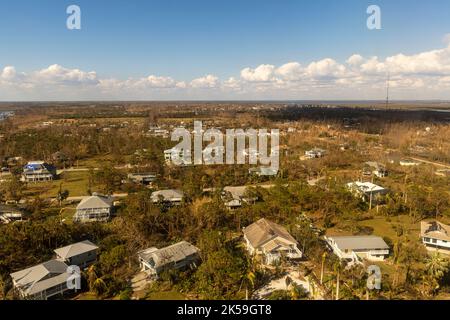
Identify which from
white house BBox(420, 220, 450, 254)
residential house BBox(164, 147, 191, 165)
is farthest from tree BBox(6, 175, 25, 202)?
white house BBox(420, 220, 450, 254)

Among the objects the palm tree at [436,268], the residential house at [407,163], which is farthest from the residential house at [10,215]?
the residential house at [407,163]

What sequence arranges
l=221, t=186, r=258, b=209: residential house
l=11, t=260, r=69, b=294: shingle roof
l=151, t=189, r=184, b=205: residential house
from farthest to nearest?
l=221, t=186, r=258, b=209: residential house → l=151, t=189, r=184, b=205: residential house → l=11, t=260, r=69, b=294: shingle roof

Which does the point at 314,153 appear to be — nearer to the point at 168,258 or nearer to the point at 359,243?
the point at 359,243

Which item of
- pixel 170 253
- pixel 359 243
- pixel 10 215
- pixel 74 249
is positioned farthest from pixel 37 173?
pixel 359 243

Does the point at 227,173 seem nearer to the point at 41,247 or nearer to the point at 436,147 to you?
the point at 41,247

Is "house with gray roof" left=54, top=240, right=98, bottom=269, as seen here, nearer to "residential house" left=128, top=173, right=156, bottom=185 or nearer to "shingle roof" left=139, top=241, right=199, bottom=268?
"shingle roof" left=139, top=241, right=199, bottom=268

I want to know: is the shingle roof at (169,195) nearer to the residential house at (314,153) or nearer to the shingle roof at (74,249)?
the shingle roof at (74,249)
